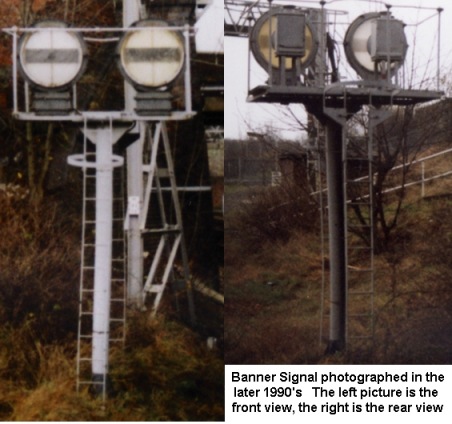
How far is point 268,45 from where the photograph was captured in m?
4.59

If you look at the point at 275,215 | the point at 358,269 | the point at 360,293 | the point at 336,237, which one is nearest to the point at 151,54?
the point at 275,215

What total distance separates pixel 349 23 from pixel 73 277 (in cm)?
261

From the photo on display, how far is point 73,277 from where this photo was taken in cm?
478

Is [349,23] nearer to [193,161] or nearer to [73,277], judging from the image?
[193,161]

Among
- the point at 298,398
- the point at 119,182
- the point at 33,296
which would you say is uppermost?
the point at 119,182

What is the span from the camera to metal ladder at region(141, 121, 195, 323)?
479 cm

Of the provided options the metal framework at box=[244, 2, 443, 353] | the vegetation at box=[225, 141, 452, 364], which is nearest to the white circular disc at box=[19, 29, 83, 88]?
the metal framework at box=[244, 2, 443, 353]

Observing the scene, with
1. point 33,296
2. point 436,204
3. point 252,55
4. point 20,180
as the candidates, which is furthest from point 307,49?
point 33,296

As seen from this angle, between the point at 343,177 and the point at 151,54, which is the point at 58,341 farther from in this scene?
the point at 343,177

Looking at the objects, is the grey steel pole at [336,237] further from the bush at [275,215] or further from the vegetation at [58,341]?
the vegetation at [58,341]

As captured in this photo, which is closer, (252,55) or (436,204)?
(252,55)

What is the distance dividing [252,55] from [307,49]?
0.37 m

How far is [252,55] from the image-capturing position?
4633mm

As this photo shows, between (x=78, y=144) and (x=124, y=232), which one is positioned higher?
(x=78, y=144)
